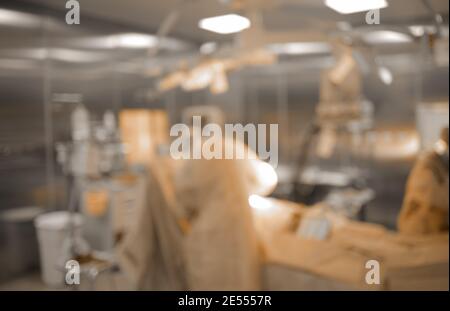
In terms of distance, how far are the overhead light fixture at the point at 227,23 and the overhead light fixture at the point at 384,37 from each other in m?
0.38

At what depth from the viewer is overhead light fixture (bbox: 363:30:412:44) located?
1100mm

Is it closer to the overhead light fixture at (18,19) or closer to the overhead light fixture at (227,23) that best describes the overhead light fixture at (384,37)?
the overhead light fixture at (227,23)

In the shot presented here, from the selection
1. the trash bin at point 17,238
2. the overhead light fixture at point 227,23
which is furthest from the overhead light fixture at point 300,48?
the trash bin at point 17,238

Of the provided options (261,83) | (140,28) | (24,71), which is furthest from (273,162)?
(261,83)

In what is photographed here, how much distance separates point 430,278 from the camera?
929 mm

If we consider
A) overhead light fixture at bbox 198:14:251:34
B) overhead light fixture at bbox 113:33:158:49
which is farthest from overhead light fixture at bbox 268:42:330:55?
overhead light fixture at bbox 198:14:251:34

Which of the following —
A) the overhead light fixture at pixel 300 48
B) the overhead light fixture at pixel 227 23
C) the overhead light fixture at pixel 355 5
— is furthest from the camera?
the overhead light fixture at pixel 300 48

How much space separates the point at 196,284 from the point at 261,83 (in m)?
2.37

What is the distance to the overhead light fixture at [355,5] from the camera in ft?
3.00

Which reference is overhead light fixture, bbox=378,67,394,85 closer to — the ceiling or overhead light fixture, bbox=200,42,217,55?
the ceiling

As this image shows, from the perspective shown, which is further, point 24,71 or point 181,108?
point 181,108

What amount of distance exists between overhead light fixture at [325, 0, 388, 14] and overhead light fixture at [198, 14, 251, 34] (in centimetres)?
24

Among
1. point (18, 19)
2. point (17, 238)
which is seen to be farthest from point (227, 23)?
point (17, 238)

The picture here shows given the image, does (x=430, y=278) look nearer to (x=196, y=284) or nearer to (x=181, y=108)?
(x=196, y=284)
